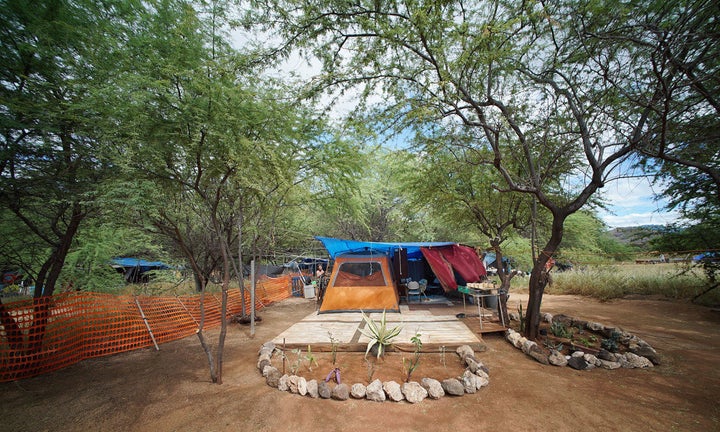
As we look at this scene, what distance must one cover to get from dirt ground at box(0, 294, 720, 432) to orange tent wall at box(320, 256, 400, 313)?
261 centimetres

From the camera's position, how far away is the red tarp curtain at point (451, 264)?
7594 mm

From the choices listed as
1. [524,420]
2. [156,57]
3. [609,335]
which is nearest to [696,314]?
[609,335]

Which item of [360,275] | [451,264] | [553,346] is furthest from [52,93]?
[451,264]

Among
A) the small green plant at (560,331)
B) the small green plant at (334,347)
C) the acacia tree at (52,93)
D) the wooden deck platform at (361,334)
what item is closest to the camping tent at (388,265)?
the wooden deck platform at (361,334)

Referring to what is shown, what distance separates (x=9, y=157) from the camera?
295cm

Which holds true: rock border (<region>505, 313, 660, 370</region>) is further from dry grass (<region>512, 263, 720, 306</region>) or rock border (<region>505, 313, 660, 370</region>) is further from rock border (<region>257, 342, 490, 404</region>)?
dry grass (<region>512, 263, 720, 306</region>)

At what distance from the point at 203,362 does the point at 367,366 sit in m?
2.49

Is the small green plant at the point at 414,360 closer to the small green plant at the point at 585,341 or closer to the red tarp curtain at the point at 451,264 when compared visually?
the small green plant at the point at 585,341

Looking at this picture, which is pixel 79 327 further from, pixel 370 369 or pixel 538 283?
pixel 538 283

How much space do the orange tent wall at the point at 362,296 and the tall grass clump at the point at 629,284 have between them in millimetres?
7736

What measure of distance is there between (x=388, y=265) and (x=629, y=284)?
927 centimetres

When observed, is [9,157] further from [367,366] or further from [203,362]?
[367,366]

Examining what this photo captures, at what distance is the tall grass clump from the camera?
Answer: 823cm

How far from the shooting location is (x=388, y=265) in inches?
276
